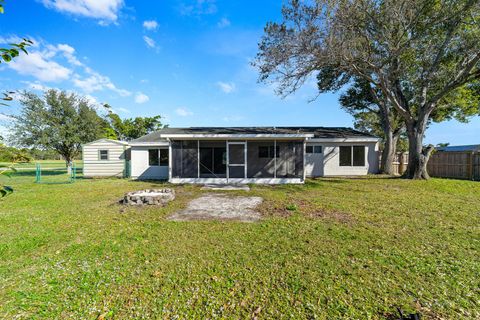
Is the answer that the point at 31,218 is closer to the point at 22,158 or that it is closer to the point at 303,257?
the point at 22,158

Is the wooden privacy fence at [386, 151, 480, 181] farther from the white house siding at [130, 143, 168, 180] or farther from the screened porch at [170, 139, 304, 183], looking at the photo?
the white house siding at [130, 143, 168, 180]

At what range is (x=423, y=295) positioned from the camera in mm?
2600

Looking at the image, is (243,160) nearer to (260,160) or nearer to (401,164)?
(260,160)

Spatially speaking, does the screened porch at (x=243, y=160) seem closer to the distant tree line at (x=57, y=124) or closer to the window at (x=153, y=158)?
the window at (x=153, y=158)

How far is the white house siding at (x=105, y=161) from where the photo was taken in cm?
1431

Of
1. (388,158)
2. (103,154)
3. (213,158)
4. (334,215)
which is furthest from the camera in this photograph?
(388,158)

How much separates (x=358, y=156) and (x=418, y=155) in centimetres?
311

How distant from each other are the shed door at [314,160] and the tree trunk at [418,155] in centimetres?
484

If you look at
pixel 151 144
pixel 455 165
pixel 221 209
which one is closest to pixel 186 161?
pixel 151 144

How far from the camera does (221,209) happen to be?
6.43 meters

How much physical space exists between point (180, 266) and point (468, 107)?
22.3 metres

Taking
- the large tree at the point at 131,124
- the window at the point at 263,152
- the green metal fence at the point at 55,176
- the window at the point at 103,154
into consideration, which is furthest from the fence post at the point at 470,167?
the large tree at the point at 131,124

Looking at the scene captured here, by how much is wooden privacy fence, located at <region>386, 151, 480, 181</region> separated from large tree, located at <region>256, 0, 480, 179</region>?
3.05m

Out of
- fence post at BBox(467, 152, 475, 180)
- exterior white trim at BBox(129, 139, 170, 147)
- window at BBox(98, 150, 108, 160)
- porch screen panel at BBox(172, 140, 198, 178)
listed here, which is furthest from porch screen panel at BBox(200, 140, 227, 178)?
fence post at BBox(467, 152, 475, 180)
